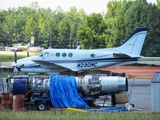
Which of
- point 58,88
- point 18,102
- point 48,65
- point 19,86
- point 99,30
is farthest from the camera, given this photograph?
point 99,30

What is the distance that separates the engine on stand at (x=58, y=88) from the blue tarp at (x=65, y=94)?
0.16ft

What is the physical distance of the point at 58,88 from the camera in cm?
2398

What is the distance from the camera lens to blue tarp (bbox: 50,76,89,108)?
930 inches

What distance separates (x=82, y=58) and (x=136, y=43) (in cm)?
405

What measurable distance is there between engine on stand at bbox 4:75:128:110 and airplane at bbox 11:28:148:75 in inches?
510

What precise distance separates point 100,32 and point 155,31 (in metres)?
12.8

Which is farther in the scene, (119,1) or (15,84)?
(119,1)

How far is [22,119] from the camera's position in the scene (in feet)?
58.7

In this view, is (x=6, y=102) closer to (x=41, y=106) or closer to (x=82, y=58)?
(x=41, y=106)

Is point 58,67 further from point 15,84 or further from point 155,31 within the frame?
point 155,31

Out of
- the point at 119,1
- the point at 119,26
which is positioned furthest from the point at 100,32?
the point at 119,1

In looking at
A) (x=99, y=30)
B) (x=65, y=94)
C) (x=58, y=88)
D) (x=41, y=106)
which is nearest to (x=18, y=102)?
(x=41, y=106)

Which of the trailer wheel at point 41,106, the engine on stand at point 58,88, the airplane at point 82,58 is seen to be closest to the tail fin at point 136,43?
the airplane at point 82,58

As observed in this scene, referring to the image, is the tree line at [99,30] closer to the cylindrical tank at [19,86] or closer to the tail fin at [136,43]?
the tail fin at [136,43]
